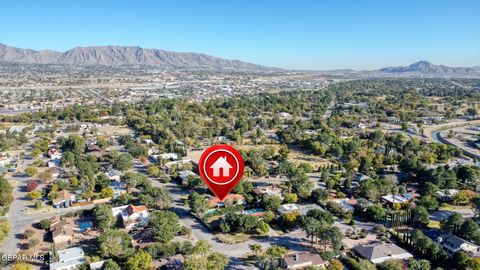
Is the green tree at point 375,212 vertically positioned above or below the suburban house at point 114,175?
→ below

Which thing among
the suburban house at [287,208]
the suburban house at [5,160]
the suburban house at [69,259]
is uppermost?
the suburban house at [5,160]

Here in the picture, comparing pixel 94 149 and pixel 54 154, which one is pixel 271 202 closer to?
pixel 94 149

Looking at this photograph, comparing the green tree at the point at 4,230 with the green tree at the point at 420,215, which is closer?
the green tree at the point at 4,230

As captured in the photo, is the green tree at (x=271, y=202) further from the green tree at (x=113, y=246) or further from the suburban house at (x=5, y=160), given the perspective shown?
the suburban house at (x=5, y=160)

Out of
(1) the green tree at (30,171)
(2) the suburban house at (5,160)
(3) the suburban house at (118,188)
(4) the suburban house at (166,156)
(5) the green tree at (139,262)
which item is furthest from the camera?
(4) the suburban house at (166,156)

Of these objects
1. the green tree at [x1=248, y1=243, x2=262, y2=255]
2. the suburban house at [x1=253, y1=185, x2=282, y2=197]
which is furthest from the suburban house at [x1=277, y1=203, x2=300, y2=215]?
the green tree at [x1=248, y1=243, x2=262, y2=255]

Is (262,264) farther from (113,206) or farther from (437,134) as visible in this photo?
(437,134)

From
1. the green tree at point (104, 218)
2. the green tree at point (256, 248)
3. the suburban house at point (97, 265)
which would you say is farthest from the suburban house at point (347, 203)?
the suburban house at point (97, 265)
